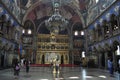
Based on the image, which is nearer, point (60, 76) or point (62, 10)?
point (60, 76)

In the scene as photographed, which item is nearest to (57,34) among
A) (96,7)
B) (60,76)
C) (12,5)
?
(96,7)

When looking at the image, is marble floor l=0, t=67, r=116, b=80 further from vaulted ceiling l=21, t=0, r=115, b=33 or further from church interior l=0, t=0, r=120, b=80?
vaulted ceiling l=21, t=0, r=115, b=33

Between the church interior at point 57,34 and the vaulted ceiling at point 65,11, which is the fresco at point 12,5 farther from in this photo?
the vaulted ceiling at point 65,11

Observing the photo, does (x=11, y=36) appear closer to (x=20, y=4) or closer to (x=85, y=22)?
(x=20, y=4)

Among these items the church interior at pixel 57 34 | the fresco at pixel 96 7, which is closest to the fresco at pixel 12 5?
the church interior at pixel 57 34

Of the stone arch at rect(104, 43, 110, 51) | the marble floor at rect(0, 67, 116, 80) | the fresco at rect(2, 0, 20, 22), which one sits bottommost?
the marble floor at rect(0, 67, 116, 80)

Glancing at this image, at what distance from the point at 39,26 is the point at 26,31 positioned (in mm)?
3449

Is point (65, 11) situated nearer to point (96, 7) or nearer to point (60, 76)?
point (96, 7)

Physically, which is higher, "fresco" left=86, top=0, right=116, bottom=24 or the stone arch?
"fresco" left=86, top=0, right=116, bottom=24

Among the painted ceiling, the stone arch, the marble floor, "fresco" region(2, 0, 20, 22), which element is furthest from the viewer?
the painted ceiling

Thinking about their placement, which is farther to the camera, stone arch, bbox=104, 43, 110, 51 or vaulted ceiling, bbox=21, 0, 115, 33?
vaulted ceiling, bbox=21, 0, 115, 33

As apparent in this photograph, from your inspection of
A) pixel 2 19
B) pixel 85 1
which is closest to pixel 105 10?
pixel 85 1

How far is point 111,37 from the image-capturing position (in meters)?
18.9

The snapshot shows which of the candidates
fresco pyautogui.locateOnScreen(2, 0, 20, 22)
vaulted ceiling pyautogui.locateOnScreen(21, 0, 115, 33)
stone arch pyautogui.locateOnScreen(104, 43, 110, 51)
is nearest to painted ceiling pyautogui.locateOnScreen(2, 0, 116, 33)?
vaulted ceiling pyautogui.locateOnScreen(21, 0, 115, 33)
